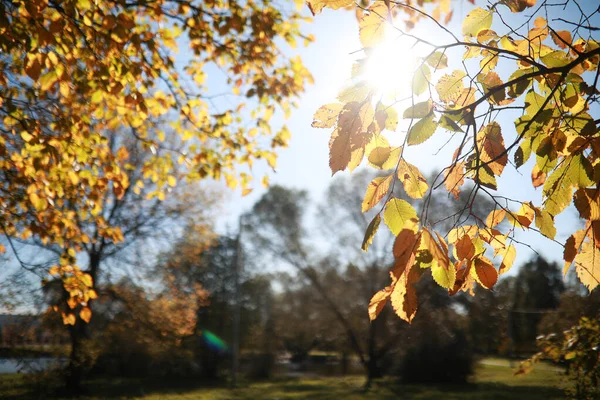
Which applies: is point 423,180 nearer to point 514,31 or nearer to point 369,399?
point 514,31

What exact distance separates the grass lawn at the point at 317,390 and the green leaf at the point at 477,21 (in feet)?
39.8

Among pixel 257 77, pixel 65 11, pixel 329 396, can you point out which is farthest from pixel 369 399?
pixel 65 11

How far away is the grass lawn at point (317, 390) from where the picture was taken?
1230cm

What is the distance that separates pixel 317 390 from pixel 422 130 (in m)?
16.3

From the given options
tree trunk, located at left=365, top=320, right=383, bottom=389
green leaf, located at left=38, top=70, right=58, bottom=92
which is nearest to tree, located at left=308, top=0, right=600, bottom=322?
green leaf, located at left=38, top=70, right=58, bottom=92

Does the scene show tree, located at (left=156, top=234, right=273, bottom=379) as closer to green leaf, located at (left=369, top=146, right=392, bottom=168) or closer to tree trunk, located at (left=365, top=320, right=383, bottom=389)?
tree trunk, located at (left=365, top=320, right=383, bottom=389)

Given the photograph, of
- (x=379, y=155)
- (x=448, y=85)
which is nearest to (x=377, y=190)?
(x=379, y=155)

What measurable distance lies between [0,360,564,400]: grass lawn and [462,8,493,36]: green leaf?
12141 millimetres

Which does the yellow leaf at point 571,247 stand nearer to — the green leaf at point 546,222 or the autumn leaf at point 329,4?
the green leaf at point 546,222

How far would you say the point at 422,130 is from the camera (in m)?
1.16

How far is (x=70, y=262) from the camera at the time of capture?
423 cm

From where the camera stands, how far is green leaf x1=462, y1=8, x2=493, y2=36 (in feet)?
4.63

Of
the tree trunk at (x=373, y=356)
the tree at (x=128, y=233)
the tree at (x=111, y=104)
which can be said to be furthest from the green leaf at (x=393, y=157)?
the tree trunk at (x=373, y=356)

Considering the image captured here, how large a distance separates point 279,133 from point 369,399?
1103 cm
